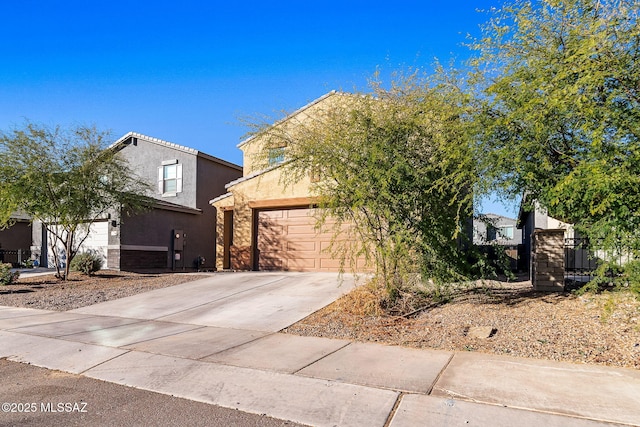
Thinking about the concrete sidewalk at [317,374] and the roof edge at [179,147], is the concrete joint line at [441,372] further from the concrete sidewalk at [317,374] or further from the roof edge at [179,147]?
the roof edge at [179,147]

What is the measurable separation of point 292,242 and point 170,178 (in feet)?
35.3

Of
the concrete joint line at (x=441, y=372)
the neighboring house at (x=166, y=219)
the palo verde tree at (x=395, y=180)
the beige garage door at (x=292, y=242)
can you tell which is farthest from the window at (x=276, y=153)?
the neighboring house at (x=166, y=219)

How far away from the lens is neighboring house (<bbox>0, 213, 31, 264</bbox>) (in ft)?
80.2

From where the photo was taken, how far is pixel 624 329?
6.89 m

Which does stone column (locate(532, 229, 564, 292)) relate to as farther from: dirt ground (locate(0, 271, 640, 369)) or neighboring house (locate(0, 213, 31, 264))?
neighboring house (locate(0, 213, 31, 264))

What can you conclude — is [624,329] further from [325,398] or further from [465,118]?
[325,398]

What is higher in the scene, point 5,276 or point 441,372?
point 5,276

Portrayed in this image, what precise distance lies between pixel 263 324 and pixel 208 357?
7.62ft

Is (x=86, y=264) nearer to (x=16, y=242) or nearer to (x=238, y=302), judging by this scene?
(x=238, y=302)

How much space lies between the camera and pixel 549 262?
31.8ft

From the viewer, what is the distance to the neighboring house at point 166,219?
19.7 metres

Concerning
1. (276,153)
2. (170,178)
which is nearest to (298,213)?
(276,153)

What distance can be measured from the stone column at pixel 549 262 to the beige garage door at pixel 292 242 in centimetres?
688

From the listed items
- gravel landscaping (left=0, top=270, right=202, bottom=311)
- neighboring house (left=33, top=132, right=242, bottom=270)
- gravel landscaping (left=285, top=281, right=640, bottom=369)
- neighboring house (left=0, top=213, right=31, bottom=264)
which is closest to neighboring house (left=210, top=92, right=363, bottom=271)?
gravel landscaping (left=0, top=270, right=202, bottom=311)
